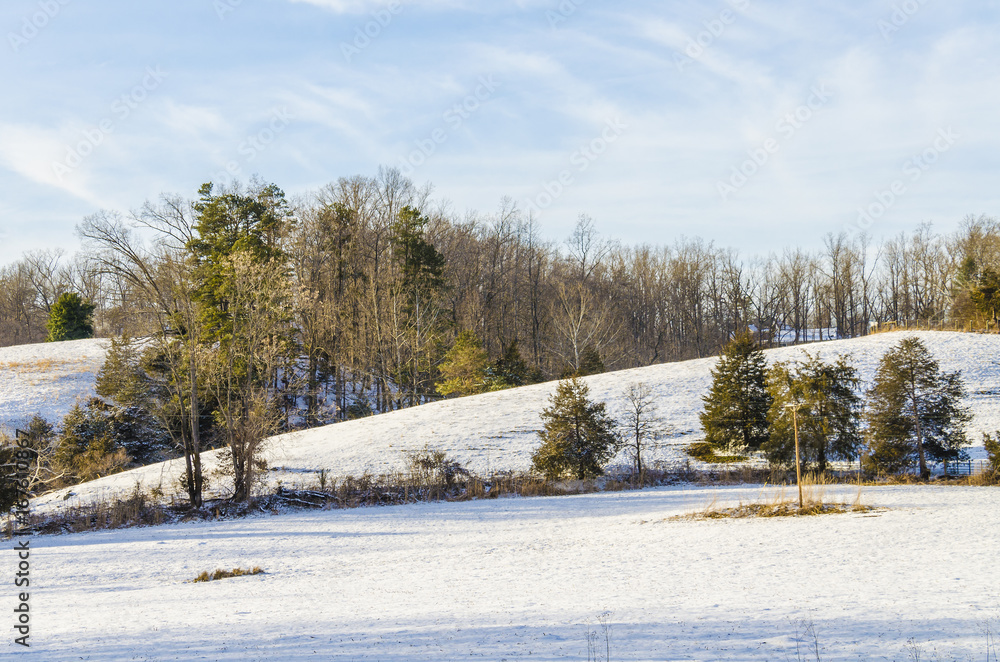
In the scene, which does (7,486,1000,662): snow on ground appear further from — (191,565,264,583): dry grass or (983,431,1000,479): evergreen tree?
(983,431,1000,479): evergreen tree

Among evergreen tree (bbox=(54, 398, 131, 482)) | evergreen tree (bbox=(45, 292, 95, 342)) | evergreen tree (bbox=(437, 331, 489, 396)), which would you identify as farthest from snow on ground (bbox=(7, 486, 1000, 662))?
evergreen tree (bbox=(45, 292, 95, 342))

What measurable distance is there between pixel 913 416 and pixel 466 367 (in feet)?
80.2

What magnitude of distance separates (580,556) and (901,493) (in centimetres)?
1227

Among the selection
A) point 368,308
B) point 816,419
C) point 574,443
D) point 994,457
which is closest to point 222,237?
point 368,308

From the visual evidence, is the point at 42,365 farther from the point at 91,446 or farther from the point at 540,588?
the point at 540,588

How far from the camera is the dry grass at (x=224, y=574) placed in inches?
554

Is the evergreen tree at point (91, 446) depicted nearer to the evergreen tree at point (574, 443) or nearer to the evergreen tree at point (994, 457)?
the evergreen tree at point (574, 443)

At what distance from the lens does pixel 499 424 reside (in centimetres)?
3244

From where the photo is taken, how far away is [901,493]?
800 inches

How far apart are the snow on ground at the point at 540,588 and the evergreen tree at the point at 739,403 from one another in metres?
7.56

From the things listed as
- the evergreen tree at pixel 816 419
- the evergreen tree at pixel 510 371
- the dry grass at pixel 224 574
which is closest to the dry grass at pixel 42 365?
the evergreen tree at pixel 510 371

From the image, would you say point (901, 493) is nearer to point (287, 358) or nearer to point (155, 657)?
point (155, 657)

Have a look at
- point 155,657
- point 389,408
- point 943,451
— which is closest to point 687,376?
point 943,451

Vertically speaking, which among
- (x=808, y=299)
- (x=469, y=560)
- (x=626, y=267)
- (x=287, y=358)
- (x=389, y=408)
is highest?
(x=626, y=267)
